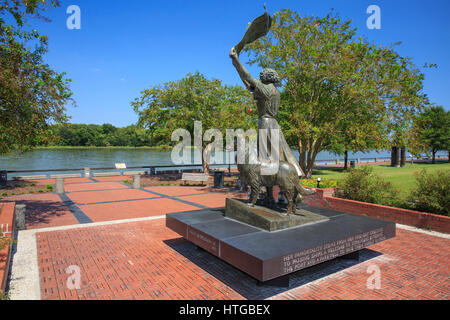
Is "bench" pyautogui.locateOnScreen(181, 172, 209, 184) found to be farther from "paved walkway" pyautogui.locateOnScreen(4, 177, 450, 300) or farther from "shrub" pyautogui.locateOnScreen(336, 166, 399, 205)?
"shrub" pyautogui.locateOnScreen(336, 166, 399, 205)

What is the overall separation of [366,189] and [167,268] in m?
8.77

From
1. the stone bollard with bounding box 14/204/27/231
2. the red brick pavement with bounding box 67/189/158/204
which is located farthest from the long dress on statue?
the red brick pavement with bounding box 67/189/158/204

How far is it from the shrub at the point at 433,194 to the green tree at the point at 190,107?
42.7 ft

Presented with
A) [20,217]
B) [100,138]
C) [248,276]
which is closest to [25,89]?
[20,217]

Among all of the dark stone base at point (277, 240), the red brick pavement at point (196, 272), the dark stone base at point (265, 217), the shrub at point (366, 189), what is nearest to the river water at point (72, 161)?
the shrub at point (366, 189)

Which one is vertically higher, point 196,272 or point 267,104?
point 267,104

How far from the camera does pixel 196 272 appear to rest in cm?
646

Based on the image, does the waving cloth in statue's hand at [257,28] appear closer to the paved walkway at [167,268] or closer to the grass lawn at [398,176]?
the paved walkway at [167,268]

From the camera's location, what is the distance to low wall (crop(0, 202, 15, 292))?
209 inches

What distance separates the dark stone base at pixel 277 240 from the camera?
205 inches

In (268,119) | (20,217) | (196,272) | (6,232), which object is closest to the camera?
(196,272)

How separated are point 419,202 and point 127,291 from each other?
9.79 meters

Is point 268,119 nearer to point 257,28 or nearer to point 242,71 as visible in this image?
point 242,71

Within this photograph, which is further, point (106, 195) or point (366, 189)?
point (106, 195)
